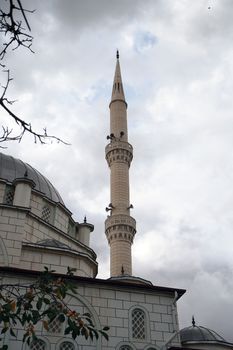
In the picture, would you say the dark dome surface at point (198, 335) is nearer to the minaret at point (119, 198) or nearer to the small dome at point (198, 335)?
the small dome at point (198, 335)

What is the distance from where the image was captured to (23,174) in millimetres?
16344

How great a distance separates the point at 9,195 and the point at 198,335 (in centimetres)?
804

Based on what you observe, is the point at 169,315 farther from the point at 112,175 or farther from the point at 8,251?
the point at 112,175

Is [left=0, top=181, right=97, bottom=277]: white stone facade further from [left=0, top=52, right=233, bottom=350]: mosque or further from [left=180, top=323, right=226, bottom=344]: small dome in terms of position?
[left=180, top=323, right=226, bottom=344]: small dome

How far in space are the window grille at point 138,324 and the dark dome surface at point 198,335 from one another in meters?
4.90

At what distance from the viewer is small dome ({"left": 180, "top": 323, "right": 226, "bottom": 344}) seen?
14508 mm

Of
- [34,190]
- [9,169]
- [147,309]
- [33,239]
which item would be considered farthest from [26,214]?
[147,309]

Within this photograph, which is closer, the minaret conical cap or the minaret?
the minaret

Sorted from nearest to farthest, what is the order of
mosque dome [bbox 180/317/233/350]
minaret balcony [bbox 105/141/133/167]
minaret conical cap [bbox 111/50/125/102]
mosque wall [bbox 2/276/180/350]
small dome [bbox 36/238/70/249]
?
mosque wall [bbox 2/276/180/350]
small dome [bbox 36/238/70/249]
mosque dome [bbox 180/317/233/350]
minaret balcony [bbox 105/141/133/167]
minaret conical cap [bbox 111/50/125/102]

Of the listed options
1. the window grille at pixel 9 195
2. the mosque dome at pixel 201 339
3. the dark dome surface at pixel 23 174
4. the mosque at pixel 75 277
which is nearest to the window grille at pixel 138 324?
the mosque at pixel 75 277

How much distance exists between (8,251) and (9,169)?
4.58 meters

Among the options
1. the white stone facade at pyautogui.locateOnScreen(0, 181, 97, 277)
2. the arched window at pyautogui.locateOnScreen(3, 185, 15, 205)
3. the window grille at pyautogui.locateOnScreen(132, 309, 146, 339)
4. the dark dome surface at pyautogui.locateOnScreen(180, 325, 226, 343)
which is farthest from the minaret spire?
the window grille at pyautogui.locateOnScreen(132, 309, 146, 339)

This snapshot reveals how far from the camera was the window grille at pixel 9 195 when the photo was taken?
14.5 metres

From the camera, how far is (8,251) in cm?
1251
